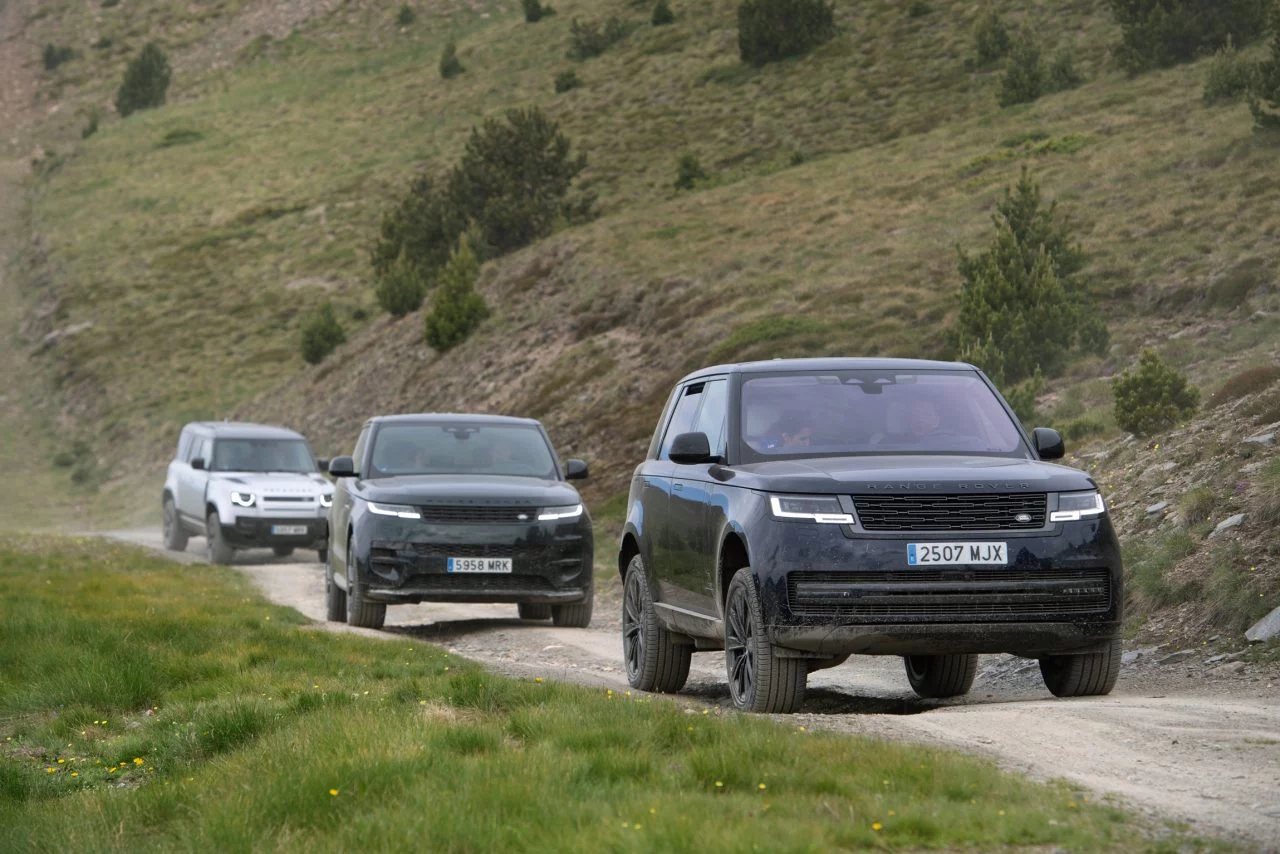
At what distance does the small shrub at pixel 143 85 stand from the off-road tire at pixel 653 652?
283ft

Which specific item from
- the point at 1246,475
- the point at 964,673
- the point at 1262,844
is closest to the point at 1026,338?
the point at 1246,475

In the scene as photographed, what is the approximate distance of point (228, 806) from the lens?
19.5ft

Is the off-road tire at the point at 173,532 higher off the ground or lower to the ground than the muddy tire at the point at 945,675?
lower

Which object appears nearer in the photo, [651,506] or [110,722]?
[110,722]

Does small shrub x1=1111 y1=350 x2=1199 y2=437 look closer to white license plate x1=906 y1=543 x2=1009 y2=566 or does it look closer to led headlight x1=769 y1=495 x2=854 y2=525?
white license plate x1=906 y1=543 x2=1009 y2=566

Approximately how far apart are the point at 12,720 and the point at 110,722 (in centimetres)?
78

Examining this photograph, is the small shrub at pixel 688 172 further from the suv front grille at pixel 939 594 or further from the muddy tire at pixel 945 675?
the suv front grille at pixel 939 594

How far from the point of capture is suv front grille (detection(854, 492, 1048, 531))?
831 centimetres

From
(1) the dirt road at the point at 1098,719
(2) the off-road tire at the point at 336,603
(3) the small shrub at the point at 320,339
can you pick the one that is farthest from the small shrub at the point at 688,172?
(1) the dirt road at the point at 1098,719

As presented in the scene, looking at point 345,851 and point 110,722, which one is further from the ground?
point 345,851

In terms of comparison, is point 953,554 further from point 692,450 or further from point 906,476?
point 692,450

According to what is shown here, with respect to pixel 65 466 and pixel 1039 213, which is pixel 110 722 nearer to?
pixel 1039 213

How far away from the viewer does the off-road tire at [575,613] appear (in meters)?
15.4

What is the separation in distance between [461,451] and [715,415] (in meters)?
6.51
